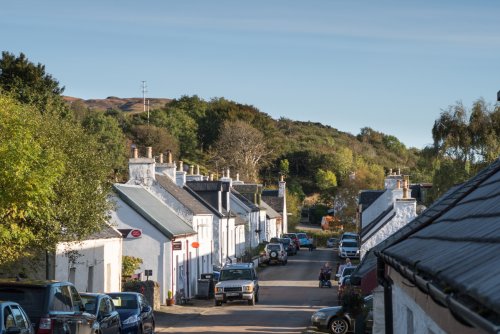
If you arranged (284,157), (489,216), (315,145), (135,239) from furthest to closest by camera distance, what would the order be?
(315,145) < (284,157) < (135,239) < (489,216)

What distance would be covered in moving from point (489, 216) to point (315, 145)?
150309 mm

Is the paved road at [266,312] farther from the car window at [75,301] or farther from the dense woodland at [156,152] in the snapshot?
the car window at [75,301]

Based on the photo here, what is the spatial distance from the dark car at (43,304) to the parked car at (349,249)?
53.3 m

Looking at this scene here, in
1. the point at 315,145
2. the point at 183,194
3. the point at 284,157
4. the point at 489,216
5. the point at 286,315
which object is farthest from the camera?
the point at 315,145

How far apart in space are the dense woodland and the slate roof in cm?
1477

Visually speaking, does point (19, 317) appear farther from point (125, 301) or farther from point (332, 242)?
point (332, 242)

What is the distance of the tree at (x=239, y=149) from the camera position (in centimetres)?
11894

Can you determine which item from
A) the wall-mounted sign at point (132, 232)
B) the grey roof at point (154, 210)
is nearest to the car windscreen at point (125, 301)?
the grey roof at point (154, 210)

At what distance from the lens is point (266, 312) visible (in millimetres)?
41125

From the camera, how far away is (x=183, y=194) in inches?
2243

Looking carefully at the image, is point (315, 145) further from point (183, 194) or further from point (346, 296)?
point (346, 296)

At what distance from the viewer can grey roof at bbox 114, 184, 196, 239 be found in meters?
44.7

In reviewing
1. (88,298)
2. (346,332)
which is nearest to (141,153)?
(346,332)

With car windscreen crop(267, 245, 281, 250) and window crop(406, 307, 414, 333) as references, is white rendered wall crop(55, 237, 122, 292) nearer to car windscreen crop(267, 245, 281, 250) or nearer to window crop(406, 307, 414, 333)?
window crop(406, 307, 414, 333)
